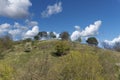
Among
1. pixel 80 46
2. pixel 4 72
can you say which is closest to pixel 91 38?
pixel 80 46

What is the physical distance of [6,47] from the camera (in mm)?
120938

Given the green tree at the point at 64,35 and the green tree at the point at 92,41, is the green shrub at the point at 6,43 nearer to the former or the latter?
the green tree at the point at 64,35

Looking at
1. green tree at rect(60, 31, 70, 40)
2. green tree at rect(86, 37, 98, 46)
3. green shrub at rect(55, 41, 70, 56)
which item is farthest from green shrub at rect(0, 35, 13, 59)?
green tree at rect(86, 37, 98, 46)

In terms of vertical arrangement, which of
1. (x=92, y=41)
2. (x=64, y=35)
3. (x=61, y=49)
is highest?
(x=64, y=35)

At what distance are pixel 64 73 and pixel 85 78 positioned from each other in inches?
132

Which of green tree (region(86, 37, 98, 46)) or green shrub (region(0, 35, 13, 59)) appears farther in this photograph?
green tree (region(86, 37, 98, 46))

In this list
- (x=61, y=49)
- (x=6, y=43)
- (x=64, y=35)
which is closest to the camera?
(x=61, y=49)

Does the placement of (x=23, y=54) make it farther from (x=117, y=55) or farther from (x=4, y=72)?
(x=4, y=72)

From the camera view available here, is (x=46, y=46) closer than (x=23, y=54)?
No

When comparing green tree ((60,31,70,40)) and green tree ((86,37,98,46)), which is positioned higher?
green tree ((60,31,70,40))

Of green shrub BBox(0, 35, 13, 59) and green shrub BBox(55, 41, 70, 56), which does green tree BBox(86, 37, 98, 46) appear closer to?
green shrub BBox(55, 41, 70, 56)

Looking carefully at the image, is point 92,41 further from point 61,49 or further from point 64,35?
point 61,49

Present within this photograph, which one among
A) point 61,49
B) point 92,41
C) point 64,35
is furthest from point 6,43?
point 92,41

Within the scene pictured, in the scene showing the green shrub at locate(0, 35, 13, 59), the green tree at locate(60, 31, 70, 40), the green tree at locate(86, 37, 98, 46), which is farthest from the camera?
the green tree at locate(60, 31, 70, 40)
